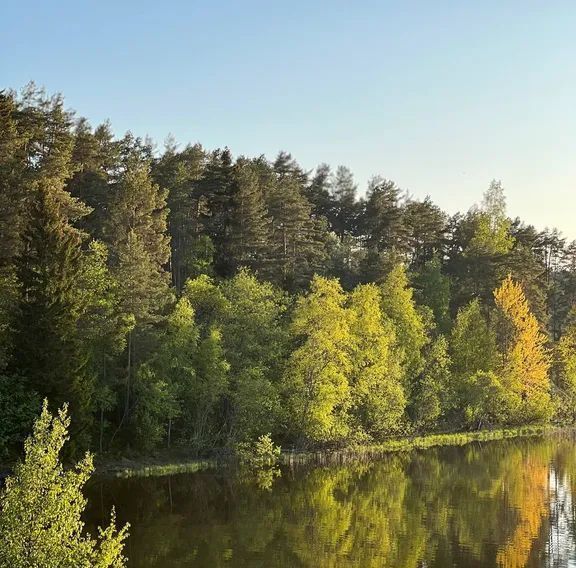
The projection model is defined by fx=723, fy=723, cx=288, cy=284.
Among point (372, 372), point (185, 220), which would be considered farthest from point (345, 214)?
point (372, 372)

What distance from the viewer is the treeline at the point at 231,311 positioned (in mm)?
41344

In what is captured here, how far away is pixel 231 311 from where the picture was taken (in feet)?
180

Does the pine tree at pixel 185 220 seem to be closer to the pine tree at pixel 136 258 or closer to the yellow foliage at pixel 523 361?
the pine tree at pixel 136 258

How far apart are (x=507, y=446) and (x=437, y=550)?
37711 millimetres

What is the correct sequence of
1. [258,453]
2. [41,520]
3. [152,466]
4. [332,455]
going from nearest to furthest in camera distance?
[41,520], [152,466], [258,453], [332,455]

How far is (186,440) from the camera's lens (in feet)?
172

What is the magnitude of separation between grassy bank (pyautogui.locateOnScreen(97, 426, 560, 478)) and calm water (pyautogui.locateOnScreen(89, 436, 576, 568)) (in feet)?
7.04

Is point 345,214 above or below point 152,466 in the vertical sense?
above

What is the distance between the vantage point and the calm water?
30.0 m

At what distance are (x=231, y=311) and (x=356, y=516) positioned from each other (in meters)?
21.3

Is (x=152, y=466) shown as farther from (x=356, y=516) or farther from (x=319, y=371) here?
(x=356, y=516)

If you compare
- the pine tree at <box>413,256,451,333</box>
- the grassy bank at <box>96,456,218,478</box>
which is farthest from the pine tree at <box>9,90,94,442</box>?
the pine tree at <box>413,256,451,333</box>

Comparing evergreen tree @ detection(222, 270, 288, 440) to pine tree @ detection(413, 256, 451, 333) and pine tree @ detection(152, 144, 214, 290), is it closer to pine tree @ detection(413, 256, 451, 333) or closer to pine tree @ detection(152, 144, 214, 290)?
pine tree @ detection(152, 144, 214, 290)

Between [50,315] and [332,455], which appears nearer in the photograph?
[50,315]
